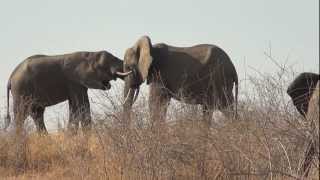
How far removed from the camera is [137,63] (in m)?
16.2

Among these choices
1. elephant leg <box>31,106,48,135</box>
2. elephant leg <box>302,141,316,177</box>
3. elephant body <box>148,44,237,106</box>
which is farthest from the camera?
elephant leg <box>31,106,48,135</box>

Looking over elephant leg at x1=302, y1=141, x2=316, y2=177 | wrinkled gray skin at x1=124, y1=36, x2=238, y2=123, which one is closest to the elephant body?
wrinkled gray skin at x1=124, y1=36, x2=238, y2=123

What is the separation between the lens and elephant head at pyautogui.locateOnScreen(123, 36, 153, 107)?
51.6 ft

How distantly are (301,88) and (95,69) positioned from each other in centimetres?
1017

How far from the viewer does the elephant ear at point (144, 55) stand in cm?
1569

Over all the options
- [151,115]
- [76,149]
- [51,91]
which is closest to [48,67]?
[51,91]

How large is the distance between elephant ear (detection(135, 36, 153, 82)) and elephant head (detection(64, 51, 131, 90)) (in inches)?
51.8

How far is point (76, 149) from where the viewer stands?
32.4 ft

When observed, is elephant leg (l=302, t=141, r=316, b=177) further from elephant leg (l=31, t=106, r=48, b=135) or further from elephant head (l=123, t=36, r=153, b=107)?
elephant leg (l=31, t=106, r=48, b=135)

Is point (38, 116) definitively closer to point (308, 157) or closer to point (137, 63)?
point (137, 63)

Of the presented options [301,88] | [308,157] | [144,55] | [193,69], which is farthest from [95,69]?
[308,157]

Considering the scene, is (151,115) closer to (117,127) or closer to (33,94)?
(117,127)

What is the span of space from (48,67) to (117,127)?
9.32 m

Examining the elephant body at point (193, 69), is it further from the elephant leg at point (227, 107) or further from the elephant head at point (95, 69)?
the elephant head at point (95, 69)
